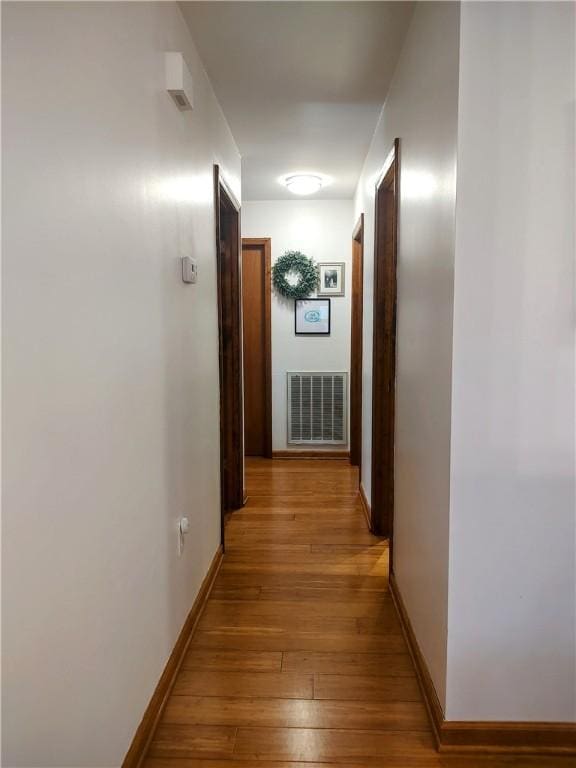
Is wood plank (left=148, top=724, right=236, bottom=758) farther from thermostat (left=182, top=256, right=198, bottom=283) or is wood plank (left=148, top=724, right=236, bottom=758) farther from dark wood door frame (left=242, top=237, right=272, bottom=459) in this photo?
dark wood door frame (left=242, top=237, right=272, bottom=459)

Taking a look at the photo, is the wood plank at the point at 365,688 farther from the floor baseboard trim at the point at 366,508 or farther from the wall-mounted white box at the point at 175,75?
the wall-mounted white box at the point at 175,75

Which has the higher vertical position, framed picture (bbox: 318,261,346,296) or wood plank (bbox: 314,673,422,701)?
framed picture (bbox: 318,261,346,296)

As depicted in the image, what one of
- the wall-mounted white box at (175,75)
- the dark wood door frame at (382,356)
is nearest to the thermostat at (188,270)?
the wall-mounted white box at (175,75)

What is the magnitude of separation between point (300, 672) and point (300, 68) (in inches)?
99.6

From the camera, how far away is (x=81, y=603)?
121 centimetres

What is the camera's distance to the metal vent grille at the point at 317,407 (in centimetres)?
525

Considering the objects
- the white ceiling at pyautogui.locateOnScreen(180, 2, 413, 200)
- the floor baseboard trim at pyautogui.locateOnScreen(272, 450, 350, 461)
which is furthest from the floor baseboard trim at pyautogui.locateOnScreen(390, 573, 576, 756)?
the floor baseboard trim at pyautogui.locateOnScreen(272, 450, 350, 461)

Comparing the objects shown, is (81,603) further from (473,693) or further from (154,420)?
(473,693)

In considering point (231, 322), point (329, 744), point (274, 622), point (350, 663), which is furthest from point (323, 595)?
point (231, 322)

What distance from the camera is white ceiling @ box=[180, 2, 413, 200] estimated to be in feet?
6.79

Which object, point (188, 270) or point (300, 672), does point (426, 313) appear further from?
point (300, 672)

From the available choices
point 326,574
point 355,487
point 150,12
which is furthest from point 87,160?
point 355,487

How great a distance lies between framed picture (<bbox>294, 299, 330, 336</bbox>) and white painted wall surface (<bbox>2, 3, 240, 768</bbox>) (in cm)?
313

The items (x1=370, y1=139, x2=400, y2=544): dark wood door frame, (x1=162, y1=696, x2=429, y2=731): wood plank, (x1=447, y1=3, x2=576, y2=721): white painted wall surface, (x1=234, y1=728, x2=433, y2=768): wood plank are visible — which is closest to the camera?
(x1=447, y1=3, x2=576, y2=721): white painted wall surface
